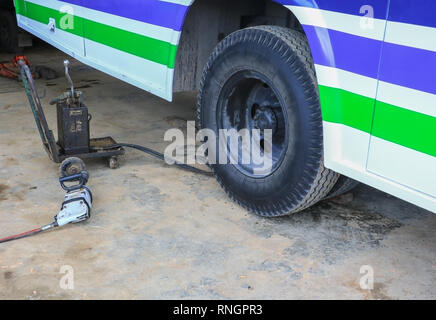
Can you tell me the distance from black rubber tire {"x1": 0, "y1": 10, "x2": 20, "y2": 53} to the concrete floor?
362cm

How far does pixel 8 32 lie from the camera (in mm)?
6887

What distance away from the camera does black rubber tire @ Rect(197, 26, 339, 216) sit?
250 cm

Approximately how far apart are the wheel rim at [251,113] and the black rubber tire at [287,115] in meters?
0.05

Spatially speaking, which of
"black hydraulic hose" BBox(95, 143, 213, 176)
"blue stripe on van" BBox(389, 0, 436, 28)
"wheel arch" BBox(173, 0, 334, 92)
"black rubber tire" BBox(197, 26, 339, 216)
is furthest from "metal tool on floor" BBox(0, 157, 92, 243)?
"blue stripe on van" BBox(389, 0, 436, 28)

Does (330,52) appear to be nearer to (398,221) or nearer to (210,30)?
(398,221)

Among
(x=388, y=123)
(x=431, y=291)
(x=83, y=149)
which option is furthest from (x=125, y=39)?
(x=431, y=291)

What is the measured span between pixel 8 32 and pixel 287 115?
211 inches

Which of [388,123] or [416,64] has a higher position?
[416,64]

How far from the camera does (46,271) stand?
7.72 feet

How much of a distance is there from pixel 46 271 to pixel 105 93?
121 inches

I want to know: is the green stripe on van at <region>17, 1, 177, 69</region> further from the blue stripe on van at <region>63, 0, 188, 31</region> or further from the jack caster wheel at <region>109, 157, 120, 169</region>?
the jack caster wheel at <region>109, 157, 120, 169</region>

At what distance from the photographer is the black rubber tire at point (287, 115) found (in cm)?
250

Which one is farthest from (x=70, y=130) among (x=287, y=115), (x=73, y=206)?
(x=287, y=115)

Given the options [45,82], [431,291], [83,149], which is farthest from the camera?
[45,82]
